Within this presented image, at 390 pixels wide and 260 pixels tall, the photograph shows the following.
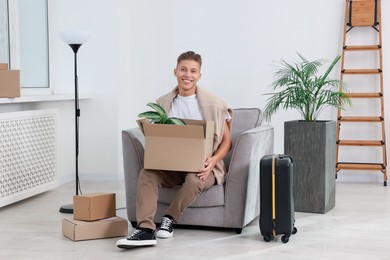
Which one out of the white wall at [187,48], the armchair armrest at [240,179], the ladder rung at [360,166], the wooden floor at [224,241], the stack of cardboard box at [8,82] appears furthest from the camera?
the white wall at [187,48]

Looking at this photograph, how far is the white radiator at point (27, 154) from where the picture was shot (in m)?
4.88

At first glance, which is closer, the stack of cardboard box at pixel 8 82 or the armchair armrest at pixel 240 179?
the armchair armrest at pixel 240 179

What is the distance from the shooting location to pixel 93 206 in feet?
13.0

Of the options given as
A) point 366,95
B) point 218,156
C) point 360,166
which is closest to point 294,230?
point 218,156

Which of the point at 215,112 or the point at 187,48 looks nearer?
the point at 215,112

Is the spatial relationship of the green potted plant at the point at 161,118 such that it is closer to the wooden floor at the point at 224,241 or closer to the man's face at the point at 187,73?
the man's face at the point at 187,73

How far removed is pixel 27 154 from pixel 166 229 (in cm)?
168

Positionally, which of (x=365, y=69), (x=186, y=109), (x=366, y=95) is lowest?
(x=186, y=109)

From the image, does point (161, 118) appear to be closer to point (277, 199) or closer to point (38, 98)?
point (277, 199)

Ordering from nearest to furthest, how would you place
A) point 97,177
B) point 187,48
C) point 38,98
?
point 38,98, point 97,177, point 187,48

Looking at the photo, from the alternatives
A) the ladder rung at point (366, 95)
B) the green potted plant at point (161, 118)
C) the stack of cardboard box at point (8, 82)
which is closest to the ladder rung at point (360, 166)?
the ladder rung at point (366, 95)

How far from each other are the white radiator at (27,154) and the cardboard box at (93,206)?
1.05 metres

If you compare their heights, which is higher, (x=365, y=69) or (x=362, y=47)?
(x=362, y=47)

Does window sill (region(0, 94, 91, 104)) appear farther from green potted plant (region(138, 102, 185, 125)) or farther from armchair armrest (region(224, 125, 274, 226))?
armchair armrest (region(224, 125, 274, 226))
